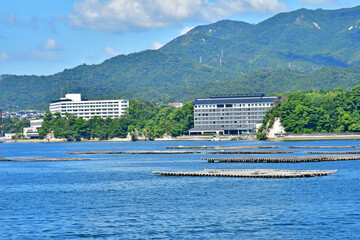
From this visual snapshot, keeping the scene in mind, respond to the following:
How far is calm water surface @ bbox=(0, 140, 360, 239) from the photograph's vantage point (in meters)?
49.6

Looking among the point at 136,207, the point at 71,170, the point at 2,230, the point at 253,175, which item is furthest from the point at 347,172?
the point at 2,230

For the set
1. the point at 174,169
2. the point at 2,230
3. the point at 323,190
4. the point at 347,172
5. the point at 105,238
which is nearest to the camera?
the point at 105,238

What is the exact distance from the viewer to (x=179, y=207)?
62.2 m

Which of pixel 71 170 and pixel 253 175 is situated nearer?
pixel 253 175

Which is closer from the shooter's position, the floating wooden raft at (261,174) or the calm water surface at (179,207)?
the calm water surface at (179,207)

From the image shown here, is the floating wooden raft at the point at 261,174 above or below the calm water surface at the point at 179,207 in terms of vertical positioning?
above

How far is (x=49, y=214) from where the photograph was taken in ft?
196

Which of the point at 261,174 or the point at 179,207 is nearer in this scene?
the point at 179,207

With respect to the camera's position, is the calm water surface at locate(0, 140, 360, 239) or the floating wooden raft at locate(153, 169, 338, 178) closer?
the calm water surface at locate(0, 140, 360, 239)

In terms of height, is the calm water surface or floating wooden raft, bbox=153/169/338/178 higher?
floating wooden raft, bbox=153/169/338/178

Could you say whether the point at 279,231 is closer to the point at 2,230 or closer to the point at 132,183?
the point at 2,230

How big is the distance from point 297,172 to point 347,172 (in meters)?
10.3

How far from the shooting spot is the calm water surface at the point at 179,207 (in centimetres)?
4962

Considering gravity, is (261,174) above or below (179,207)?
above
